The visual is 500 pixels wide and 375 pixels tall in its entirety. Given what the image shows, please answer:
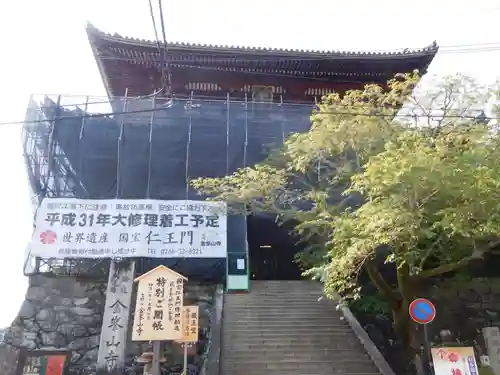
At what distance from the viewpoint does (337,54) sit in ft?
53.2

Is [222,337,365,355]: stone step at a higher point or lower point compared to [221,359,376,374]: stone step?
higher

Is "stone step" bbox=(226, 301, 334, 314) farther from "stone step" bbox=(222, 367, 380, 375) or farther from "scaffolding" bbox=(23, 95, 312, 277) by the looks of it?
"stone step" bbox=(222, 367, 380, 375)

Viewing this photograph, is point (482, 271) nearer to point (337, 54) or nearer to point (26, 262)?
point (337, 54)

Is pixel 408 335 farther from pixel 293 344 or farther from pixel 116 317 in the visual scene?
pixel 116 317

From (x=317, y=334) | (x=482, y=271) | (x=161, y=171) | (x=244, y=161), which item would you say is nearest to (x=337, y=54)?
(x=244, y=161)

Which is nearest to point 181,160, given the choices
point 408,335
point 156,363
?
point 408,335

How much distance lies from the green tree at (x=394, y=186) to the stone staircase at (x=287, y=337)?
110cm

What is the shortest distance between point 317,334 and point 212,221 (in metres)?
4.21

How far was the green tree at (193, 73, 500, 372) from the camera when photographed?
332 inches

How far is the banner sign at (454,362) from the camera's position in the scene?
687cm

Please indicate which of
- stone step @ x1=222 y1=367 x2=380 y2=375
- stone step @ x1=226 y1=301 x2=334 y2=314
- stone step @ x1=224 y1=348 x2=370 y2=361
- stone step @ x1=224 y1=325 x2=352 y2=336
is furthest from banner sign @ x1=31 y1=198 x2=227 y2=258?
stone step @ x1=222 y1=367 x2=380 y2=375

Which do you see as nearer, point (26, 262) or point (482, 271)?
point (26, 262)

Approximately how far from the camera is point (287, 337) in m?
11.1

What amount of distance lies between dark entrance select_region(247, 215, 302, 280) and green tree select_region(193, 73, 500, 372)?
10.6 feet
